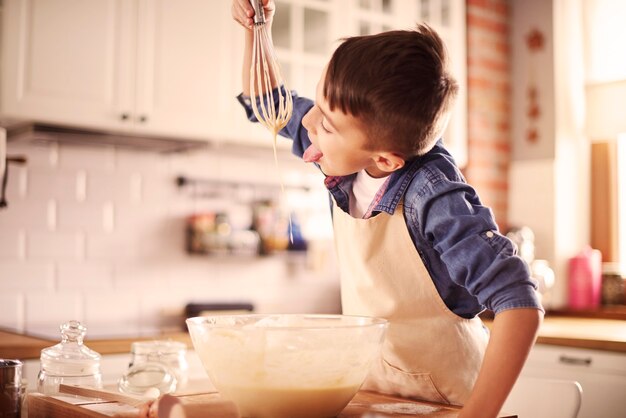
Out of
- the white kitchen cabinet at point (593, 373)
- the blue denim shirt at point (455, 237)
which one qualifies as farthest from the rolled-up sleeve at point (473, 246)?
the white kitchen cabinet at point (593, 373)

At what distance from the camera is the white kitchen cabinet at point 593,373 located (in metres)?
2.45

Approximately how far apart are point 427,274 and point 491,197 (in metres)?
A: 2.61

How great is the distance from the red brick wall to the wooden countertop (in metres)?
0.74

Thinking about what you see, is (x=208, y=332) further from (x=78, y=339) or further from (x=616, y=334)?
(x=616, y=334)

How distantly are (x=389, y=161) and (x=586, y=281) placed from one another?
8.42 ft

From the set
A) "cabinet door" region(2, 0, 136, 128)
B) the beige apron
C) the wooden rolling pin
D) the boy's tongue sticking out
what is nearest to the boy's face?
the boy's tongue sticking out

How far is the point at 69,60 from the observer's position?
7.73ft

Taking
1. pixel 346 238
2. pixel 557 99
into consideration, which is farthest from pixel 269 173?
pixel 346 238

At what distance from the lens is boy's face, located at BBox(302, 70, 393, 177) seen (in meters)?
1.04

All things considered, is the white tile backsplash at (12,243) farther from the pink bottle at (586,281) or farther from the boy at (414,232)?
the pink bottle at (586,281)

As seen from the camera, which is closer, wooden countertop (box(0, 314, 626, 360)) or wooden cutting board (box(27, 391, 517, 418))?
wooden cutting board (box(27, 391, 517, 418))

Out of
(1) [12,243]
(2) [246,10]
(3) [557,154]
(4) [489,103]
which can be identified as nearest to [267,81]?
(2) [246,10]

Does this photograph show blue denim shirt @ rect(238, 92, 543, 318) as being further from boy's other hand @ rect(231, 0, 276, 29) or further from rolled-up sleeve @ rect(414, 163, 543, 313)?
boy's other hand @ rect(231, 0, 276, 29)

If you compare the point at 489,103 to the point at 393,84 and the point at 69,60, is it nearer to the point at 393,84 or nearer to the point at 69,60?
the point at 69,60
